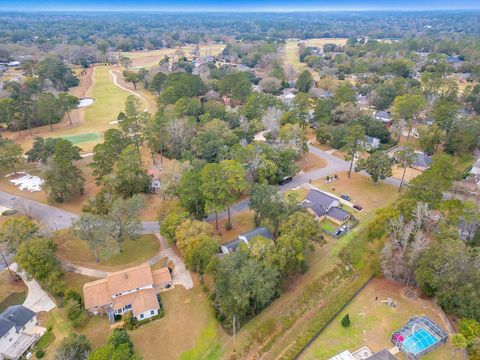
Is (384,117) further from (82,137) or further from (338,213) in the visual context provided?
(82,137)

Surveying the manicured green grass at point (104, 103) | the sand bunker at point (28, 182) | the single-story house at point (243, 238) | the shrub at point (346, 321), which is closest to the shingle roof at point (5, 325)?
the single-story house at point (243, 238)

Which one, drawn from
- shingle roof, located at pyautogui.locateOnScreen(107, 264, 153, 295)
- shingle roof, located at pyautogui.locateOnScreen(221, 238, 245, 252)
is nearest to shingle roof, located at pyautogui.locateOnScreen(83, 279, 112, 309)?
shingle roof, located at pyautogui.locateOnScreen(107, 264, 153, 295)

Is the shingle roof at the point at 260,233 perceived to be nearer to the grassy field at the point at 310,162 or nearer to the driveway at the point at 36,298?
the driveway at the point at 36,298

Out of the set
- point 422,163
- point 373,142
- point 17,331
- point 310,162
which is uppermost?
point 17,331

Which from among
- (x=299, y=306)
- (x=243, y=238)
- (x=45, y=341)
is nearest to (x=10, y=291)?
(x=45, y=341)

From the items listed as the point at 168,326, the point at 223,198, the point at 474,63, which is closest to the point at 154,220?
the point at 223,198

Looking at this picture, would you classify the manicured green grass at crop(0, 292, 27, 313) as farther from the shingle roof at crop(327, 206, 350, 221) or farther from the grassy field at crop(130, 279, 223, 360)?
the shingle roof at crop(327, 206, 350, 221)
